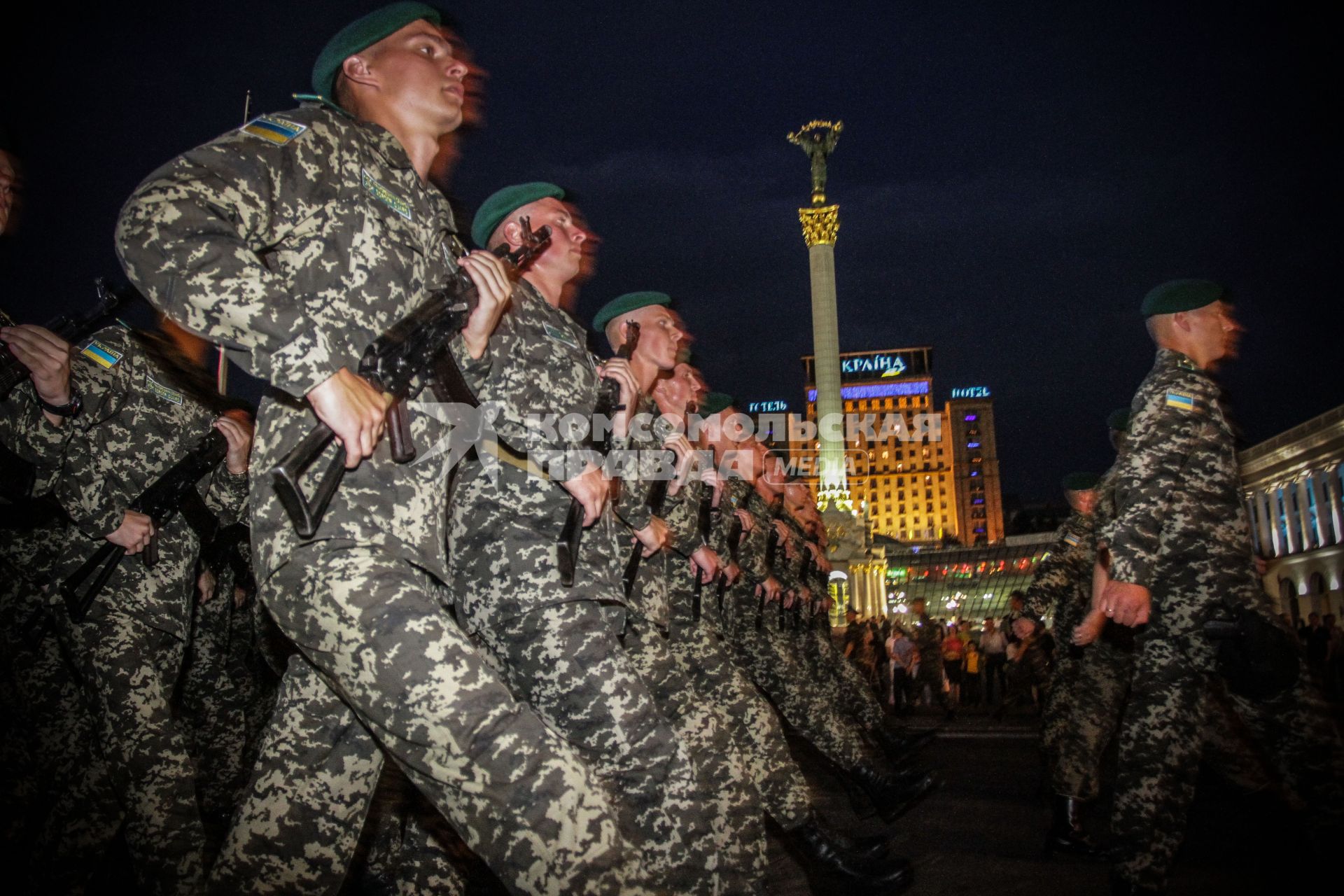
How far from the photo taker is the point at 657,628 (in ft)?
12.6

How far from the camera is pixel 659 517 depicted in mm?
4359

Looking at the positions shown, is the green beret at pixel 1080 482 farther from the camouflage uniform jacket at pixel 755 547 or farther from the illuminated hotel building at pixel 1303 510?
the illuminated hotel building at pixel 1303 510

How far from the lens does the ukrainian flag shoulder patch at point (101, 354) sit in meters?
3.97

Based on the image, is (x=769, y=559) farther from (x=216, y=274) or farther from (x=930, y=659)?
(x=930, y=659)

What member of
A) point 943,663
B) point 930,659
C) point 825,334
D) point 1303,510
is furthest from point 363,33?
point 825,334

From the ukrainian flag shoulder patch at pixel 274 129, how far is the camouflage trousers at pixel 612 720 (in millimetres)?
1503

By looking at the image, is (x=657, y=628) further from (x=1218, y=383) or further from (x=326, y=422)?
(x=1218, y=383)

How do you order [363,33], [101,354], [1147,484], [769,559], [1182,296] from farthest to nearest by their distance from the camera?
[769,559], [1182,296], [101,354], [1147,484], [363,33]

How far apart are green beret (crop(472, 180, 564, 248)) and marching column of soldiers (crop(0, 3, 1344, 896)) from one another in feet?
0.10

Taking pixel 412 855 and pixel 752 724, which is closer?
pixel 412 855

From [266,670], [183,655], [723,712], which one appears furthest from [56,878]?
[266,670]

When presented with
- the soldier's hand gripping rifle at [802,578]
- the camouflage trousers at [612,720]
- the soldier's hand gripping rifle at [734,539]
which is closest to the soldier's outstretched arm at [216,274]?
the camouflage trousers at [612,720]

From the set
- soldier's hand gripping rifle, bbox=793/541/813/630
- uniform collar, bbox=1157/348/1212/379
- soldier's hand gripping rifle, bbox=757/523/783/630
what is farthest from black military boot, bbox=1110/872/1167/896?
soldier's hand gripping rifle, bbox=793/541/813/630

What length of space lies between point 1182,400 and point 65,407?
491 cm
